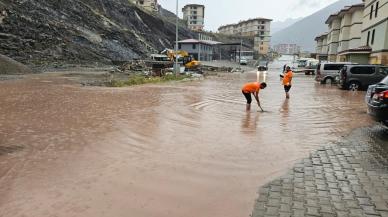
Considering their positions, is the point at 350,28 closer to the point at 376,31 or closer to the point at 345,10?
the point at 345,10

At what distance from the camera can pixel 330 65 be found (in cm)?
2783

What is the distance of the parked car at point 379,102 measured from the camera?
7973 millimetres

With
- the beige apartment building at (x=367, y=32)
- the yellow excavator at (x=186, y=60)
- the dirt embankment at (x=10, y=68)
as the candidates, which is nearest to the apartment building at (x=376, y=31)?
the beige apartment building at (x=367, y=32)

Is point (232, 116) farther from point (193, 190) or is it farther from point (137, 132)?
point (193, 190)

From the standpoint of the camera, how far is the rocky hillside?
40031mm

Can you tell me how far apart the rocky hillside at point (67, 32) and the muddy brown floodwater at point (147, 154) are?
30038 mm

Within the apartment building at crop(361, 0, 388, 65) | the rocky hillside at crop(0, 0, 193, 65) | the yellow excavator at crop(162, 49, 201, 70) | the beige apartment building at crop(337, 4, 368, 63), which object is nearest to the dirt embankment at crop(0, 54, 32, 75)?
the rocky hillside at crop(0, 0, 193, 65)

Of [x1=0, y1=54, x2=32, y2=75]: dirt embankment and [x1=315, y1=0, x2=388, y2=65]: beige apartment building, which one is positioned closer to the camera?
[x1=0, y1=54, x2=32, y2=75]: dirt embankment

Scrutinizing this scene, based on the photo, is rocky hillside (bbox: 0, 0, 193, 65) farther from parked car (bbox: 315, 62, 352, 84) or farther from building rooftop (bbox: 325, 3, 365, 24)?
building rooftop (bbox: 325, 3, 365, 24)

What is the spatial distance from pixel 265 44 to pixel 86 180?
13190cm

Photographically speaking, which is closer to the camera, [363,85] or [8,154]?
[8,154]

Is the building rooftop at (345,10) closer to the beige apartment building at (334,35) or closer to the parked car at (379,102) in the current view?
the beige apartment building at (334,35)

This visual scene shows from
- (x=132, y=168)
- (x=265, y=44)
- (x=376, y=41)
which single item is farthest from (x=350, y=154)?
(x=265, y=44)

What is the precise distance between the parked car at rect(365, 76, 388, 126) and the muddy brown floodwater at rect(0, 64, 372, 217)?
1131mm
